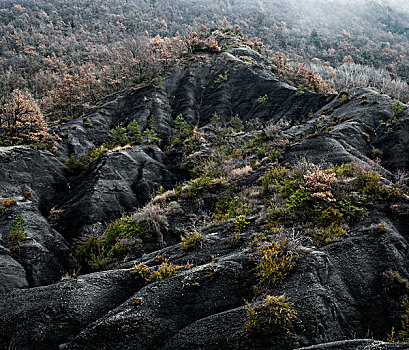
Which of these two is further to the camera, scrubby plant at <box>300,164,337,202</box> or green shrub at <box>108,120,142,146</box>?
green shrub at <box>108,120,142,146</box>

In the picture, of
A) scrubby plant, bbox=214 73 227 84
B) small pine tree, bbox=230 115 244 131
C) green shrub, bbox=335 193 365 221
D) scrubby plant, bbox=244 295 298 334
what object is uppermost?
scrubby plant, bbox=214 73 227 84

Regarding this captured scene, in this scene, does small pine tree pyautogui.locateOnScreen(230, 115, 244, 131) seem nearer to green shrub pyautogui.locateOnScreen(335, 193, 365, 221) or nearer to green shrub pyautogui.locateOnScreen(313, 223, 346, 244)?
green shrub pyautogui.locateOnScreen(335, 193, 365, 221)

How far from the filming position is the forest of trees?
183 feet

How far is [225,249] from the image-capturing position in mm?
8930

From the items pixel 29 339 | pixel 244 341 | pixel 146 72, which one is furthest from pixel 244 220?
pixel 146 72

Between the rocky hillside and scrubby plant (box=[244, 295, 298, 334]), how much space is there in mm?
30

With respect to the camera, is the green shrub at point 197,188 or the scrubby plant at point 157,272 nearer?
the scrubby plant at point 157,272

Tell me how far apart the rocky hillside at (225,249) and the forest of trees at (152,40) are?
110ft

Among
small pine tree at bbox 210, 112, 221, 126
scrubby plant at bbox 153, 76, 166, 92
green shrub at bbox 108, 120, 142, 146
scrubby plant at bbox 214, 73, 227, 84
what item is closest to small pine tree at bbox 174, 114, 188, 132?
small pine tree at bbox 210, 112, 221, 126

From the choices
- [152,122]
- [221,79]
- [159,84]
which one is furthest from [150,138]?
[221,79]

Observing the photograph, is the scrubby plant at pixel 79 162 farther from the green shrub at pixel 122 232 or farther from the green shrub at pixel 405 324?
the green shrub at pixel 405 324

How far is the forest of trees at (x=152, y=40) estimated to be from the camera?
5578cm

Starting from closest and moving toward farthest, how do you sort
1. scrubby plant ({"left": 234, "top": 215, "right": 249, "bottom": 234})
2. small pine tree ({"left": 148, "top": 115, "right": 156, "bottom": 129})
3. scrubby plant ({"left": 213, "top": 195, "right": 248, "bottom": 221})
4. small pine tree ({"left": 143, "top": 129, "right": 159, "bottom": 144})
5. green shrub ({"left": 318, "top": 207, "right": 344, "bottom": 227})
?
green shrub ({"left": 318, "top": 207, "right": 344, "bottom": 227}) < scrubby plant ({"left": 234, "top": 215, "right": 249, "bottom": 234}) < scrubby plant ({"left": 213, "top": 195, "right": 248, "bottom": 221}) < small pine tree ({"left": 143, "top": 129, "right": 159, "bottom": 144}) < small pine tree ({"left": 148, "top": 115, "right": 156, "bottom": 129})

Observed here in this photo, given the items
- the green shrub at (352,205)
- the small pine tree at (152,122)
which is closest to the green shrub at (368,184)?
the green shrub at (352,205)
